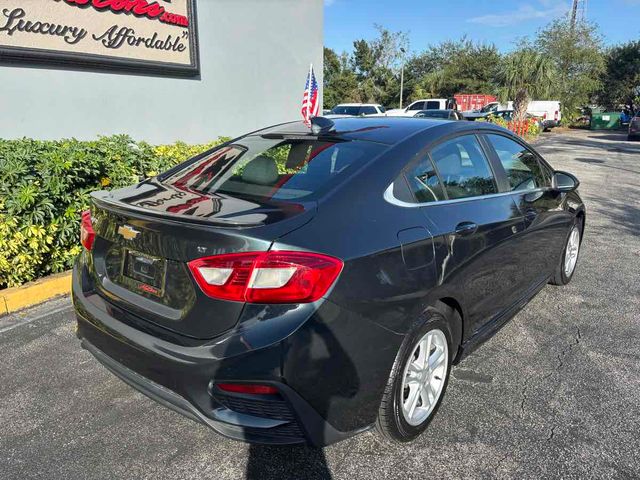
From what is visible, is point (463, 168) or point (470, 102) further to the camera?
point (470, 102)

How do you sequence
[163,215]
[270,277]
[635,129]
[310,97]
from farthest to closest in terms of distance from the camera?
[635,129], [310,97], [163,215], [270,277]

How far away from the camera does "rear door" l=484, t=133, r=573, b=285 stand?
3439mm

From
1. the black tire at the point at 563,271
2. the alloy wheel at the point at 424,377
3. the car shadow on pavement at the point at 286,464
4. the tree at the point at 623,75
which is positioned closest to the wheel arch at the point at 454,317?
the alloy wheel at the point at 424,377

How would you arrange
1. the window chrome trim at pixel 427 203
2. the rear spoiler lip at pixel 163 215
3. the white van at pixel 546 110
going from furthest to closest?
the white van at pixel 546 110, the window chrome trim at pixel 427 203, the rear spoiler lip at pixel 163 215

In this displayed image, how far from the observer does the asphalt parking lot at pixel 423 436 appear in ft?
7.63

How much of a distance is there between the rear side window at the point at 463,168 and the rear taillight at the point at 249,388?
1.53 metres

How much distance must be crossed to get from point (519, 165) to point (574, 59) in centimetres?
3990

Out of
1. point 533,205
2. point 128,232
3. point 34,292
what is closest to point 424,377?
point 128,232

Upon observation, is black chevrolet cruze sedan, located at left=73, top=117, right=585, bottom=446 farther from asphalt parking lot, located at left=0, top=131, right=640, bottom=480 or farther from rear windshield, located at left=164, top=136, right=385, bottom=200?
asphalt parking lot, located at left=0, top=131, right=640, bottom=480

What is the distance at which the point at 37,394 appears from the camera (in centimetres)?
292

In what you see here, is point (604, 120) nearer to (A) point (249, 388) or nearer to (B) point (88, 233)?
(B) point (88, 233)

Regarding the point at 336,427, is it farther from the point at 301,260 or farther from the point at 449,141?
the point at 449,141

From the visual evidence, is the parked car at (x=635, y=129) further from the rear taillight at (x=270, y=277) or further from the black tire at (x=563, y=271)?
the rear taillight at (x=270, y=277)

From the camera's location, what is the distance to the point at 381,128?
2967mm
